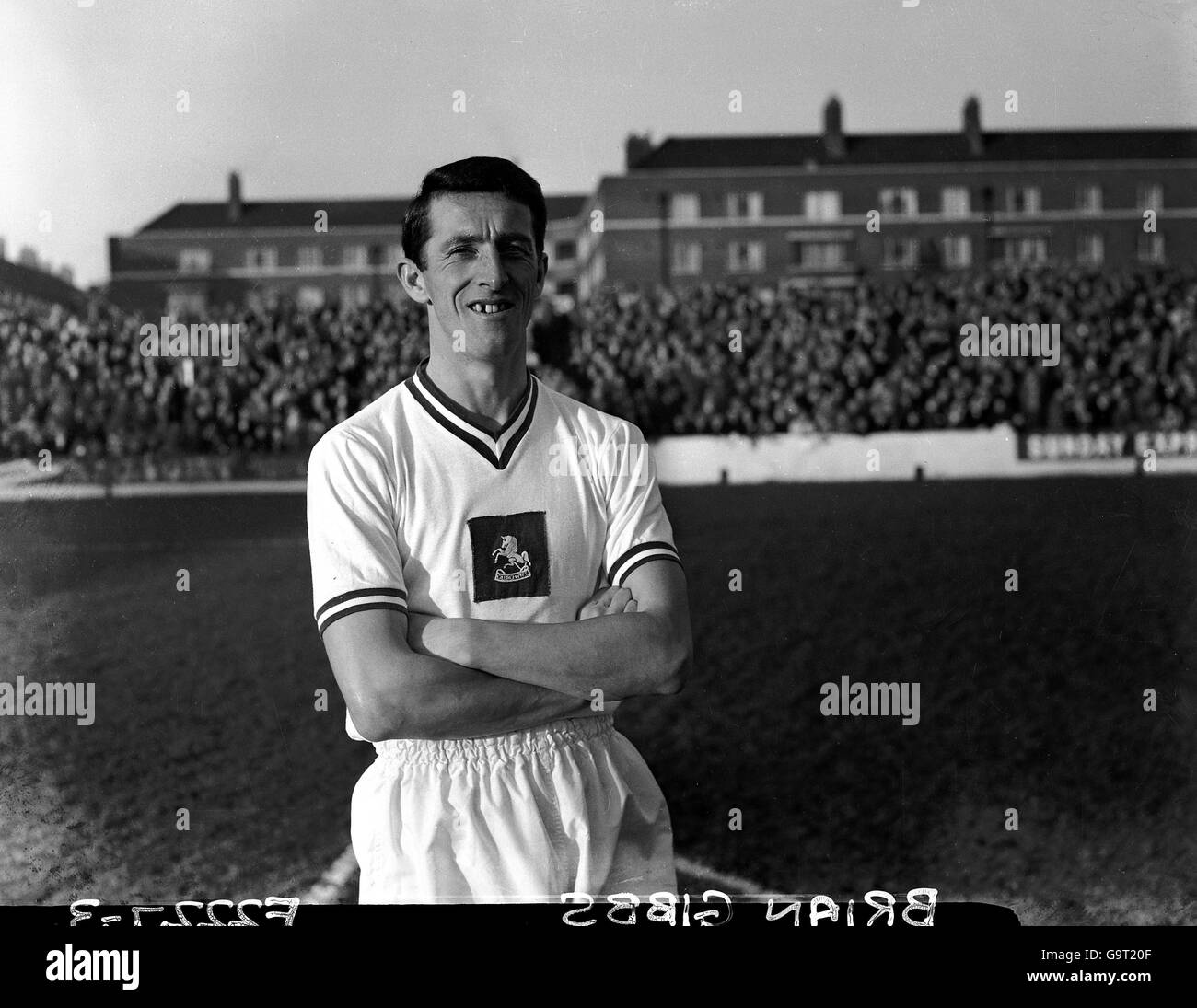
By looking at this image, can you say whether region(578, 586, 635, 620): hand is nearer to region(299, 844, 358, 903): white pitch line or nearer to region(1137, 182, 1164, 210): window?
region(299, 844, 358, 903): white pitch line

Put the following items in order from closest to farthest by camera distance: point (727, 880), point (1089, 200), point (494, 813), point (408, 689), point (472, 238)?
1. point (408, 689)
2. point (494, 813)
3. point (472, 238)
4. point (727, 880)
5. point (1089, 200)

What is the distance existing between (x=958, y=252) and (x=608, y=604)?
1.26m

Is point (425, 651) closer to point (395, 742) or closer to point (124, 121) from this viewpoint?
point (395, 742)

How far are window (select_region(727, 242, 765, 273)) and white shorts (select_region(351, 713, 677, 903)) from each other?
1.20 metres

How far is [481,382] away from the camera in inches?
76.0

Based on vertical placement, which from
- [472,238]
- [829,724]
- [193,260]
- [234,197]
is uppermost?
[234,197]

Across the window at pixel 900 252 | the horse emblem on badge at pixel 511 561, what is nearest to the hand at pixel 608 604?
the horse emblem on badge at pixel 511 561

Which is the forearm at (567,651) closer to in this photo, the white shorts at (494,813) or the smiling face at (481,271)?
the white shorts at (494,813)

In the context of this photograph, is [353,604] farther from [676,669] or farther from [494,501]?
[676,669]

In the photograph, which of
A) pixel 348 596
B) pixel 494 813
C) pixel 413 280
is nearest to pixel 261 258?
pixel 413 280

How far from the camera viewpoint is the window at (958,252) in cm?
264

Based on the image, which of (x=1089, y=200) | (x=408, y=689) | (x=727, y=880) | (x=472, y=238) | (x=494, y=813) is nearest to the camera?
(x=408, y=689)

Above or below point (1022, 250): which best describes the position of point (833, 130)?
above
